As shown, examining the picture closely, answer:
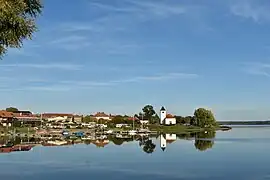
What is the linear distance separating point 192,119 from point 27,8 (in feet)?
469

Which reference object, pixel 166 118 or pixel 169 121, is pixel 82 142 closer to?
pixel 169 121

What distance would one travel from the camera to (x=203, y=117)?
13788 cm

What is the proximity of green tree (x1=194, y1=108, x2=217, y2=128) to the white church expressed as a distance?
1563 centimetres

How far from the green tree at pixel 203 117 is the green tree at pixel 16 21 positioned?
131 meters

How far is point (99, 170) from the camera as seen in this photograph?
3384 centimetres

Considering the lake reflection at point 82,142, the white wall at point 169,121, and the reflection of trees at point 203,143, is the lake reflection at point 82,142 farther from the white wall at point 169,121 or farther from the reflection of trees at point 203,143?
the white wall at point 169,121

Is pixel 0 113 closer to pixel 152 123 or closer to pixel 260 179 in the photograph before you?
pixel 152 123

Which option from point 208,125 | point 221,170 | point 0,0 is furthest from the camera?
point 208,125

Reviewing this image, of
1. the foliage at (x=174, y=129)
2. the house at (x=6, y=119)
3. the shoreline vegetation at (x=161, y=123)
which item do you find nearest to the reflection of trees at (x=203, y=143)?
the shoreline vegetation at (x=161, y=123)

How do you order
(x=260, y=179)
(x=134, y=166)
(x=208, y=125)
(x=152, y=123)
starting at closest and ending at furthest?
(x=260, y=179) < (x=134, y=166) < (x=208, y=125) < (x=152, y=123)

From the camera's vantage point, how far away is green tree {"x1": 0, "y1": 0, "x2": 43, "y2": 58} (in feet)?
20.6

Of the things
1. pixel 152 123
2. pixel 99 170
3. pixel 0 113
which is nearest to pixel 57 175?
pixel 99 170

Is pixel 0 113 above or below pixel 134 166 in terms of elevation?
above

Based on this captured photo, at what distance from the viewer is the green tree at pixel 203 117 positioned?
5374 inches
